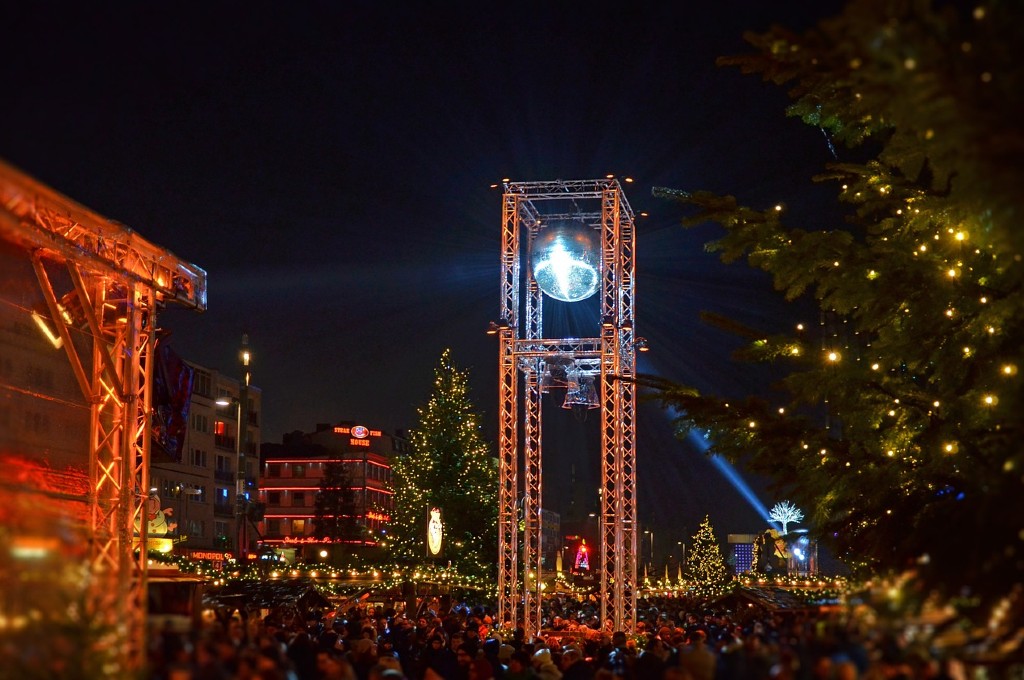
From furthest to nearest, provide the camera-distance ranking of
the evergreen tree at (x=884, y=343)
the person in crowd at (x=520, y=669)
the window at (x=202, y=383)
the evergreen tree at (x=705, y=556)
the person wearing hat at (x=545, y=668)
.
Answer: the window at (x=202, y=383) → the evergreen tree at (x=705, y=556) → the person wearing hat at (x=545, y=668) → the person in crowd at (x=520, y=669) → the evergreen tree at (x=884, y=343)

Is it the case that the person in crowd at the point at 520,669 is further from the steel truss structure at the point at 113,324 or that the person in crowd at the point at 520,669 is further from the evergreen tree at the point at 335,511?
the evergreen tree at the point at 335,511

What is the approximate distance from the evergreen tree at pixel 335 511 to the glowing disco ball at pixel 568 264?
69.1m

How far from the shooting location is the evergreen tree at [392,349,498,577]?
4609cm

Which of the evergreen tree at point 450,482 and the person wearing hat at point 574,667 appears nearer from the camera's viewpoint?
the person wearing hat at point 574,667

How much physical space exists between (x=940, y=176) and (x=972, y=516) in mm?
2277

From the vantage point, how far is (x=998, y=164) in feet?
18.5

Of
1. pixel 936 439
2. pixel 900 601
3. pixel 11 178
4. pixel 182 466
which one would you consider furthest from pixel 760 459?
pixel 182 466

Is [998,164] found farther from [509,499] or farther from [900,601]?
[509,499]

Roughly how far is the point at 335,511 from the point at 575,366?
222ft

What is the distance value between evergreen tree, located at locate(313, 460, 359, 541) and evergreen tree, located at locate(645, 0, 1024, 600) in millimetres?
83487

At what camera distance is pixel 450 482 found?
47.5 m

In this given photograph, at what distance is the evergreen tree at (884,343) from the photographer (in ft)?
22.7

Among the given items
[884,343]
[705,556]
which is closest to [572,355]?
[884,343]

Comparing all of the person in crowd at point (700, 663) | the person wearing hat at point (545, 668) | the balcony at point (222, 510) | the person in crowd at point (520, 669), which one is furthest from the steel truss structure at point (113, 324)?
the balcony at point (222, 510)
